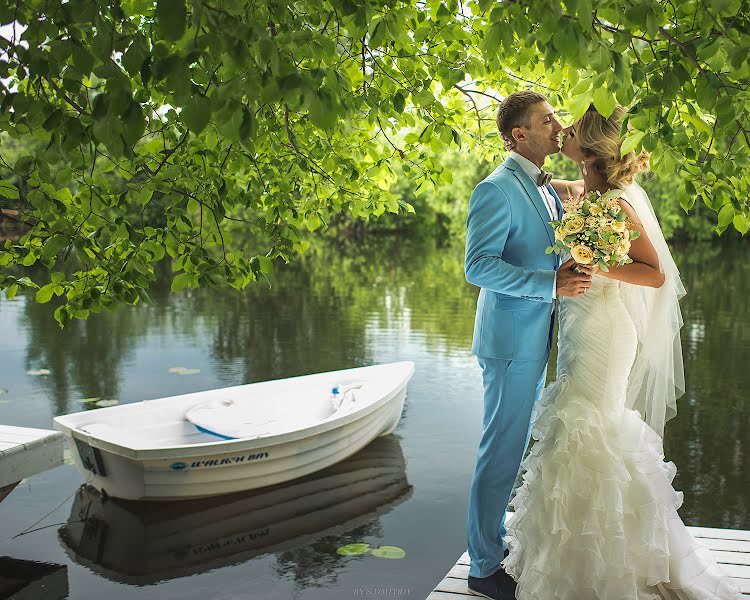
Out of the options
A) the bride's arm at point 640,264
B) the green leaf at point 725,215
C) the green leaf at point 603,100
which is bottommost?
the bride's arm at point 640,264

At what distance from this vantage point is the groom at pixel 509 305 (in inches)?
122

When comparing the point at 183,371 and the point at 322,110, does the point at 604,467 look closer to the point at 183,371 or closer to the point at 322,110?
the point at 322,110

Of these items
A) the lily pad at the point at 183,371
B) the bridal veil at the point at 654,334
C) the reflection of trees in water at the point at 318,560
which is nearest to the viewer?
the bridal veil at the point at 654,334

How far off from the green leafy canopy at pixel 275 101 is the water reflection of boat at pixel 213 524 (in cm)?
285

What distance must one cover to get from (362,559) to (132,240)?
11.2 feet

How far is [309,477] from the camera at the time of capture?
7129mm

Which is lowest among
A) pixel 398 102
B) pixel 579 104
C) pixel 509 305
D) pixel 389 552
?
pixel 389 552

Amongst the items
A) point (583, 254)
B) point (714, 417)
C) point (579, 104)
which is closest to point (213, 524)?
point (583, 254)

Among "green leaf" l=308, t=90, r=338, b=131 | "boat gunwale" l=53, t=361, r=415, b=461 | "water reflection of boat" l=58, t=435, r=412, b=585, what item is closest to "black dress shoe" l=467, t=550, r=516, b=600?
Answer: "green leaf" l=308, t=90, r=338, b=131

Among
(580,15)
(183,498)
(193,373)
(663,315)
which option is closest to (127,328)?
(193,373)

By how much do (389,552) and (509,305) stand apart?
11.1ft

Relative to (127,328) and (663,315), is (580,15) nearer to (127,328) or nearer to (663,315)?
(663,315)

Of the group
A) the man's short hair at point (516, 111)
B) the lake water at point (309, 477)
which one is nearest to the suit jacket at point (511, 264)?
the man's short hair at point (516, 111)

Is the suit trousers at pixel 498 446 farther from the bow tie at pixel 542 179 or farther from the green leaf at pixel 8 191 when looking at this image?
the green leaf at pixel 8 191
